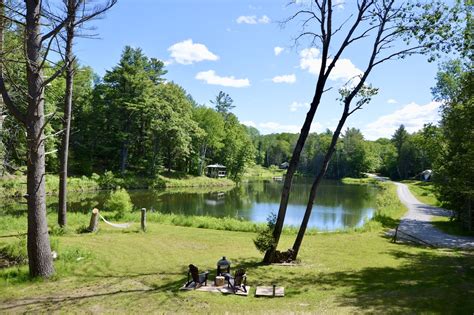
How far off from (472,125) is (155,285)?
11551 mm

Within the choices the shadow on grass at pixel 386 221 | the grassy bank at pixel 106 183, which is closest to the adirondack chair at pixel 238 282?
the shadow on grass at pixel 386 221

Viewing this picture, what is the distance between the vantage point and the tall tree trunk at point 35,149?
812 cm

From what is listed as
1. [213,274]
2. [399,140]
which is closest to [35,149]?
[213,274]

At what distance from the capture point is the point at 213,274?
9.56 m

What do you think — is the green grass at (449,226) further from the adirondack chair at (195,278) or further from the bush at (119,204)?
the bush at (119,204)

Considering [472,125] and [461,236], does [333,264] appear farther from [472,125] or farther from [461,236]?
[461,236]

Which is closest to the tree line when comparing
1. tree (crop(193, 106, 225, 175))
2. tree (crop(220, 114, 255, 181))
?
tree (crop(193, 106, 225, 175))

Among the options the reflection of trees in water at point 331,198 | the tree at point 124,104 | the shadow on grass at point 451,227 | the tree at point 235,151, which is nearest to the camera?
the shadow on grass at point 451,227

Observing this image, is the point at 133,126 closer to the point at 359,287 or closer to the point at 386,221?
the point at 386,221

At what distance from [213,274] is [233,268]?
3.22 ft

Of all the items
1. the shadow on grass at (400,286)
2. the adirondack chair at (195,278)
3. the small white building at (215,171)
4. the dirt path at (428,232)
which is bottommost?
the dirt path at (428,232)

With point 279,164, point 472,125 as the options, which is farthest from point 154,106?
point 279,164

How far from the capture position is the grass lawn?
7.11 metres

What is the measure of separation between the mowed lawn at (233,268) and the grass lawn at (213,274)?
0.02 m
